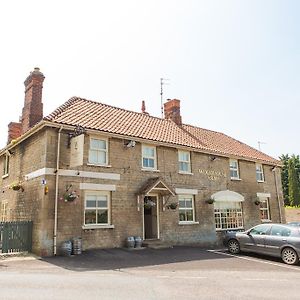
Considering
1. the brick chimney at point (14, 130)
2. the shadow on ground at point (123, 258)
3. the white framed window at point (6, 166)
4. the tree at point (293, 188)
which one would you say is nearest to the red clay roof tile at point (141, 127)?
the brick chimney at point (14, 130)

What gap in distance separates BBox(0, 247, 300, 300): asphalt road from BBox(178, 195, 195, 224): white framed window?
4.24 m

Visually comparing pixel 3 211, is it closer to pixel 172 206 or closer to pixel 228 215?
pixel 172 206

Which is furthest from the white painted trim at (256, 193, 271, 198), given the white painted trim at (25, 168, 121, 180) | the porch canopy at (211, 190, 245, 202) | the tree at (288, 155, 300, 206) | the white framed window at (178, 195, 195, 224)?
the tree at (288, 155, 300, 206)

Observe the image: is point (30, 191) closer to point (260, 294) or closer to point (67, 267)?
point (67, 267)

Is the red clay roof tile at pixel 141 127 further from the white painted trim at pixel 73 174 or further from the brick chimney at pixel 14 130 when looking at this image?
the brick chimney at pixel 14 130

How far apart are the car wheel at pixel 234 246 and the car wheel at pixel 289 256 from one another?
2.41m

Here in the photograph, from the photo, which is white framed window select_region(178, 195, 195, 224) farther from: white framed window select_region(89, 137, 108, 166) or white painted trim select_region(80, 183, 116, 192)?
white framed window select_region(89, 137, 108, 166)

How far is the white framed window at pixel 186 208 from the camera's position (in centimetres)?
1905

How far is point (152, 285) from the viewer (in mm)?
8820

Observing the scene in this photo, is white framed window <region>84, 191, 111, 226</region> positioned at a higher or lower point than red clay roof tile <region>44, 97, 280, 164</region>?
lower

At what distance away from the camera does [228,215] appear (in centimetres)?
2192

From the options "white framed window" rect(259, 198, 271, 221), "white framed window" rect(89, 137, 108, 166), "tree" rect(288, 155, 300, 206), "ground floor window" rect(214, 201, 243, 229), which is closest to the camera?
"white framed window" rect(89, 137, 108, 166)

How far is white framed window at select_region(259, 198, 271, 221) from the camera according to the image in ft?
80.3

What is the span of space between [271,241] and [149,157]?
7.59 metres
